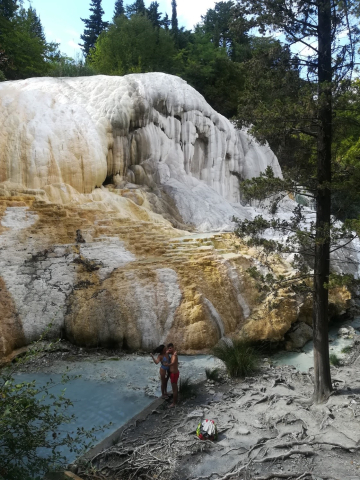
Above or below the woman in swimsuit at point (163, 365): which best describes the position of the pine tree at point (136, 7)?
above

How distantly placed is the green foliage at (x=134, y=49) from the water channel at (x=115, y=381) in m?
17.8

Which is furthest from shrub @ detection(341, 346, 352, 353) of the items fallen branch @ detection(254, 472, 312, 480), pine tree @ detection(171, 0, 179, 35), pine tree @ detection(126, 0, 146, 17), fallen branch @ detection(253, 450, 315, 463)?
pine tree @ detection(126, 0, 146, 17)

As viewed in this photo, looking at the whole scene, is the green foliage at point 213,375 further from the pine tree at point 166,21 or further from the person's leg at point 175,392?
the pine tree at point 166,21

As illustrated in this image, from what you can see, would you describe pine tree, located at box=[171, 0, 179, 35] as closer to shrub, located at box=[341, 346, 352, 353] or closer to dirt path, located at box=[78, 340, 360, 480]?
shrub, located at box=[341, 346, 352, 353]

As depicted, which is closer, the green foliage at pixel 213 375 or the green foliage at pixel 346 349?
the green foliage at pixel 213 375

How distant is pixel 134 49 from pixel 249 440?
2236 cm

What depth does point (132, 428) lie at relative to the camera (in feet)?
17.9

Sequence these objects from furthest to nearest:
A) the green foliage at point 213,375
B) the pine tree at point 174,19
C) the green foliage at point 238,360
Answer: the pine tree at point 174,19 < the green foliage at point 238,360 < the green foliage at point 213,375

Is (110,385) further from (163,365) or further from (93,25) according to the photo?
(93,25)

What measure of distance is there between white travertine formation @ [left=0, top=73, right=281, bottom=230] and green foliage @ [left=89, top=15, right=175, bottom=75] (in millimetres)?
7752

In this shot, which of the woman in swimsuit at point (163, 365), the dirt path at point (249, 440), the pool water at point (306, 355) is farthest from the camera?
the pool water at point (306, 355)

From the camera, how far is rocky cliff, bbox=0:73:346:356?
8703 mm

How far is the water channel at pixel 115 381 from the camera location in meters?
5.89

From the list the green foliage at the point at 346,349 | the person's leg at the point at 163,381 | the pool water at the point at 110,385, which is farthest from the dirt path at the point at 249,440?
the green foliage at the point at 346,349
